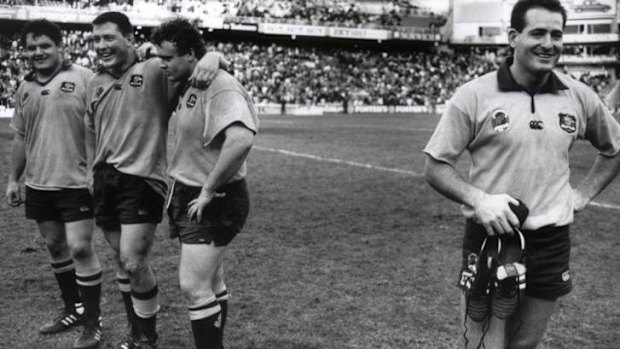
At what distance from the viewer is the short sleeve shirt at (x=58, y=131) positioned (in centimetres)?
515

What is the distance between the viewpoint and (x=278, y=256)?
295 inches

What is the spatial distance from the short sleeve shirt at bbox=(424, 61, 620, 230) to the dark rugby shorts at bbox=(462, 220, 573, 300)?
2.6 inches

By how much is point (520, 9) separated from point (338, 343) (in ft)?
8.77

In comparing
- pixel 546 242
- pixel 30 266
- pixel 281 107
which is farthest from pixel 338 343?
pixel 281 107

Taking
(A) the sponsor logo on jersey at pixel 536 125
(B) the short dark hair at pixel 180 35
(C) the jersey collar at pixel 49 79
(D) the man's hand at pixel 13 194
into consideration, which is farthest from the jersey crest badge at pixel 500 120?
(D) the man's hand at pixel 13 194

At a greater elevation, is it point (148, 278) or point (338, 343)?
point (148, 278)

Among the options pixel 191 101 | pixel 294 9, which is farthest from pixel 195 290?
pixel 294 9

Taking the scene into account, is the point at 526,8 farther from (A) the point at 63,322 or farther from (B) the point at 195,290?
(A) the point at 63,322

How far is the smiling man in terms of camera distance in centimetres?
318

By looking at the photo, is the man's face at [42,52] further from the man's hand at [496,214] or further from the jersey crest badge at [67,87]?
the man's hand at [496,214]

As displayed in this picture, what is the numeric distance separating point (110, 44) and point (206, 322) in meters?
1.94

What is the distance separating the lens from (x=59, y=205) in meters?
5.18

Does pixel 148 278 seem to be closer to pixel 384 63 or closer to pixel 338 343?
pixel 338 343

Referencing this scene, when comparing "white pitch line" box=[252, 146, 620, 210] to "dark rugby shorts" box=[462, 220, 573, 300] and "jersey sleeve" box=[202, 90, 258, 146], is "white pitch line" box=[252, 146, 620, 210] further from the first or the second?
"jersey sleeve" box=[202, 90, 258, 146]
